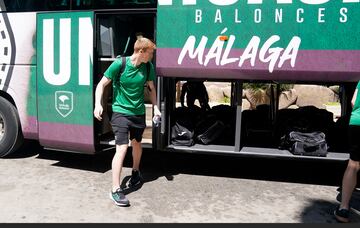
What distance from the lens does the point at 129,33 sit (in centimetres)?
589

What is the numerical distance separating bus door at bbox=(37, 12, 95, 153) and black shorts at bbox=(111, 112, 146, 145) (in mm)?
914

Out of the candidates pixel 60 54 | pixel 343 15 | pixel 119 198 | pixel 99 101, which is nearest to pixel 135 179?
pixel 119 198

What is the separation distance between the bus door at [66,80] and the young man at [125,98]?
0.91 meters

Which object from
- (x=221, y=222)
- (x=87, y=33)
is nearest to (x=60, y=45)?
(x=87, y=33)

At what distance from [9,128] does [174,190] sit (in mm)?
2817

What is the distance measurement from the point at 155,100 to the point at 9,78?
96.4 inches

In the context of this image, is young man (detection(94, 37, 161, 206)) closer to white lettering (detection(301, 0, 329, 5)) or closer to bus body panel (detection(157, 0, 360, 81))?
bus body panel (detection(157, 0, 360, 81))

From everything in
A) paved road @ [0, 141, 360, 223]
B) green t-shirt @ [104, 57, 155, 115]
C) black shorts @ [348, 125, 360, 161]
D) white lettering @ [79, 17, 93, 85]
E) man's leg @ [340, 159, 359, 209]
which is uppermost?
white lettering @ [79, 17, 93, 85]

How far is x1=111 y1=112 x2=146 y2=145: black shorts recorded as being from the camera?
430 centimetres

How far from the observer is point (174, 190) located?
474 centimetres

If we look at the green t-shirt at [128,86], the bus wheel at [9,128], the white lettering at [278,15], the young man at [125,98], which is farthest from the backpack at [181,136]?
the bus wheel at [9,128]

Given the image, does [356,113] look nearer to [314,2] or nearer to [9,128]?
[314,2]

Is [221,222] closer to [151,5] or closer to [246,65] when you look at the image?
[246,65]

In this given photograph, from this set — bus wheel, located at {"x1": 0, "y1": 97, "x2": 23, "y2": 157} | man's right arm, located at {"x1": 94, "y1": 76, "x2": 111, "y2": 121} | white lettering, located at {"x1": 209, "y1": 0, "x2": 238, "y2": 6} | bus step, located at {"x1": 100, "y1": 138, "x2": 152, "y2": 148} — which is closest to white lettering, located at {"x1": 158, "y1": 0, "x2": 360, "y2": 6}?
white lettering, located at {"x1": 209, "y1": 0, "x2": 238, "y2": 6}
